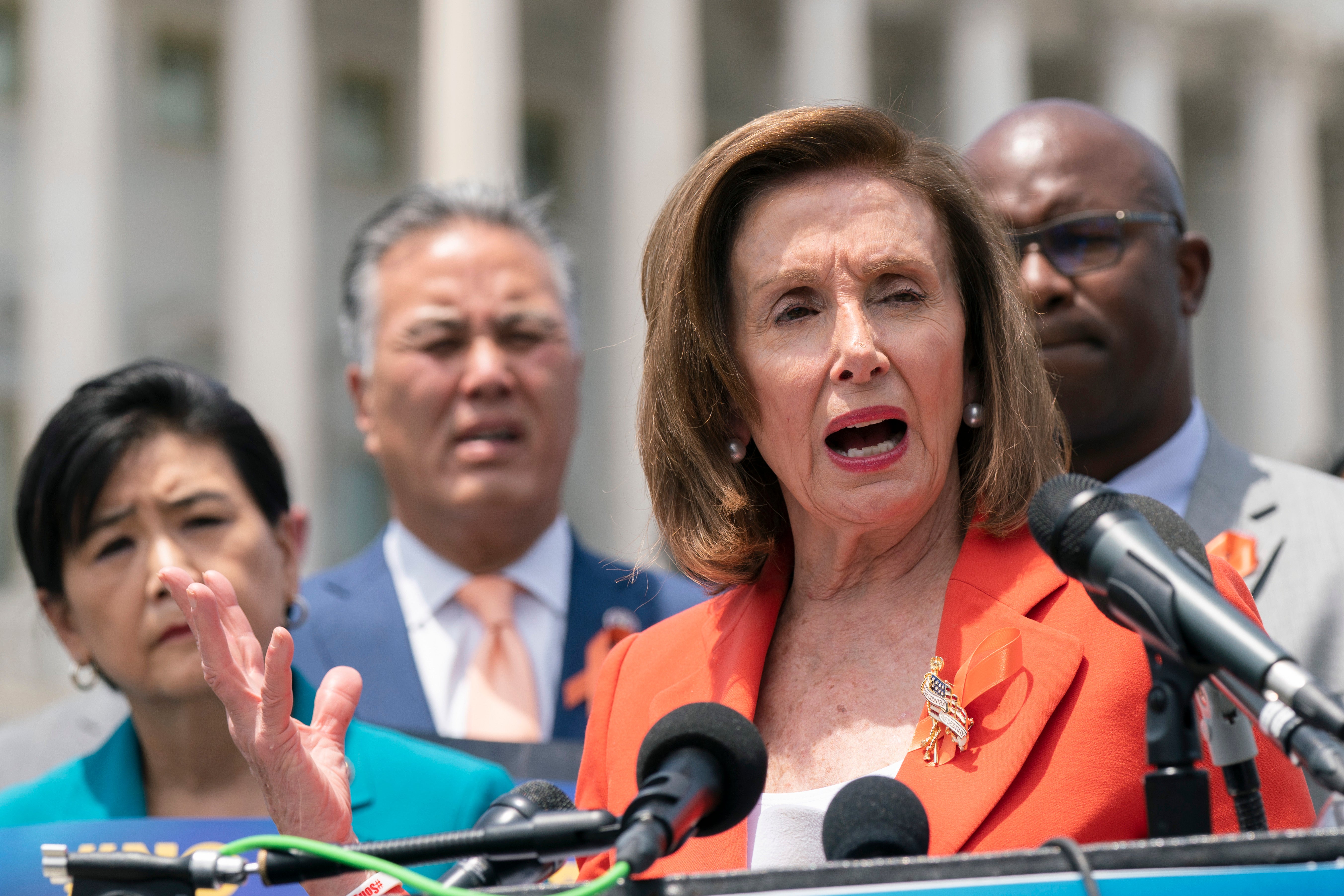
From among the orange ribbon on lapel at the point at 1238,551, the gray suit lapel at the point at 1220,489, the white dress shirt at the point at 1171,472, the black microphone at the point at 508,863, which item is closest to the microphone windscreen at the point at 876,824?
the black microphone at the point at 508,863

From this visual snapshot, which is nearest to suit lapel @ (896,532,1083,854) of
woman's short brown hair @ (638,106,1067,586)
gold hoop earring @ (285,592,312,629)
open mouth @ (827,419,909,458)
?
woman's short brown hair @ (638,106,1067,586)

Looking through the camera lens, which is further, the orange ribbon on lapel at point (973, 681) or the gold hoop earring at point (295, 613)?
the gold hoop earring at point (295, 613)

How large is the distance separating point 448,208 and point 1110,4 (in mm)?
29472

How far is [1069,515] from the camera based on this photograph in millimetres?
1719

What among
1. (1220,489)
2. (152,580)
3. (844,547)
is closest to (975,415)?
(844,547)

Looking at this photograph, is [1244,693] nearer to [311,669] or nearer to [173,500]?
[173,500]

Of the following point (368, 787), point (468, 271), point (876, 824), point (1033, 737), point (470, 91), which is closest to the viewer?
point (876, 824)

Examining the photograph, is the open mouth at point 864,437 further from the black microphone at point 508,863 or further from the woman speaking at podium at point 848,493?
the black microphone at point 508,863

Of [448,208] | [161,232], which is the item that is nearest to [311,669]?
[448,208]

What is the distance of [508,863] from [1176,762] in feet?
2.70

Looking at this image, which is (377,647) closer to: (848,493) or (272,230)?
(848,493)

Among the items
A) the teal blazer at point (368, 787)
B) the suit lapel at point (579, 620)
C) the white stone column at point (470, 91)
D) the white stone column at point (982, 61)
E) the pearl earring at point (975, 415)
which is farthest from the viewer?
the white stone column at point (982, 61)

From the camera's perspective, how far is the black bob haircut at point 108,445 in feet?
12.0

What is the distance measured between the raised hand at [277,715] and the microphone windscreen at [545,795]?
40 cm
